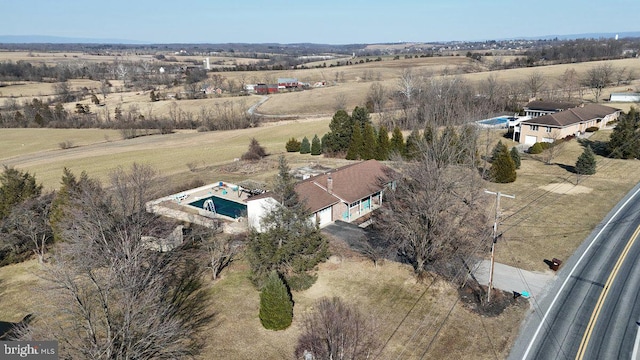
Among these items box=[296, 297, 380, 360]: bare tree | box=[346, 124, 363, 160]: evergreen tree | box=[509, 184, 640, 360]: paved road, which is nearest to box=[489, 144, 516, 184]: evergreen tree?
box=[509, 184, 640, 360]: paved road

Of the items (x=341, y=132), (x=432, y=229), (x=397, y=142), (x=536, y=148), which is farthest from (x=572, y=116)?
(x=432, y=229)

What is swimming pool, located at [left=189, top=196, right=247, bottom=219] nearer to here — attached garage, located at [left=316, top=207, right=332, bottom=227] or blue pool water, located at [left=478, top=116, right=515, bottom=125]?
attached garage, located at [left=316, top=207, right=332, bottom=227]

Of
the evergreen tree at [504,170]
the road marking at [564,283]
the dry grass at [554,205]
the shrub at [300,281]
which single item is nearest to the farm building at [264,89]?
the dry grass at [554,205]

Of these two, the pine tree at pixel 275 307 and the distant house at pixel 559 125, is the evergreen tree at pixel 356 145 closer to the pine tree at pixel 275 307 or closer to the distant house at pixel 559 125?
the distant house at pixel 559 125

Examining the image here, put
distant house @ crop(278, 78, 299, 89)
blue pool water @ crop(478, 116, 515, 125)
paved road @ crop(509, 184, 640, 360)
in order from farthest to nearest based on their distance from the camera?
distant house @ crop(278, 78, 299, 89)
blue pool water @ crop(478, 116, 515, 125)
paved road @ crop(509, 184, 640, 360)

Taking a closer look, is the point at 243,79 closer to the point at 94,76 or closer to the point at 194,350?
the point at 94,76

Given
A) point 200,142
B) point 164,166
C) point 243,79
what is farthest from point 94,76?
point 164,166

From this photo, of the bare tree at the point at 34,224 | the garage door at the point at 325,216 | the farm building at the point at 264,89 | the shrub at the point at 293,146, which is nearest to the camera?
the bare tree at the point at 34,224
